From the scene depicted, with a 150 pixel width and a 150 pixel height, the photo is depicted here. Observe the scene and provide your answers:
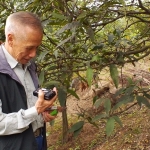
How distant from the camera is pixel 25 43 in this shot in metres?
1.22

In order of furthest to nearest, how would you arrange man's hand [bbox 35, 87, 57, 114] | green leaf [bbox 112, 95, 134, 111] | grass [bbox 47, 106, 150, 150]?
grass [bbox 47, 106, 150, 150] < green leaf [bbox 112, 95, 134, 111] < man's hand [bbox 35, 87, 57, 114]

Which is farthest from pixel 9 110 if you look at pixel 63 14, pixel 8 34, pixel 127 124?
pixel 127 124

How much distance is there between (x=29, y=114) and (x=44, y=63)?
0.70m

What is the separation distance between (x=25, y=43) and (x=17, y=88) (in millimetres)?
218

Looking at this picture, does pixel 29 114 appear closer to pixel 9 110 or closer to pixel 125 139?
pixel 9 110

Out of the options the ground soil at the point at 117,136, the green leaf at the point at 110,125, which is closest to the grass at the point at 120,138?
the ground soil at the point at 117,136

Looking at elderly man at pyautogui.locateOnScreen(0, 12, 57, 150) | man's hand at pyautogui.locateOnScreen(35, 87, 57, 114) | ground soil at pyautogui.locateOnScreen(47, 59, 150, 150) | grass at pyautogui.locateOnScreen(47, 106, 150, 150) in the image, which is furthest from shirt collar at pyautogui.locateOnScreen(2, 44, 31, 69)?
grass at pyautogui.locateOnScreen(47, 106, 150, 150)

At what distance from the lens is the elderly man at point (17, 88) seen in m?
1.18

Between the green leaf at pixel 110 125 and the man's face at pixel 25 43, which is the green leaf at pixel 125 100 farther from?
the man's face at pixel 25 43

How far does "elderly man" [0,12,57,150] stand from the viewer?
3.88 ft

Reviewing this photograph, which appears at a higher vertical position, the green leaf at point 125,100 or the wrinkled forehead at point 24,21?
the wrinkled forehead at point 24,21

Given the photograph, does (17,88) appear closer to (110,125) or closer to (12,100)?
(12,100)

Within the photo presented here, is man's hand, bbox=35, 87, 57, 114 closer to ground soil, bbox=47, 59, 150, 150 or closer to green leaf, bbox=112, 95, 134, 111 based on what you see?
green leaf, bbox=112, 95, 134, 111

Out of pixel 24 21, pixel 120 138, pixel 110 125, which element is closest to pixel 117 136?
pixel 120 138
